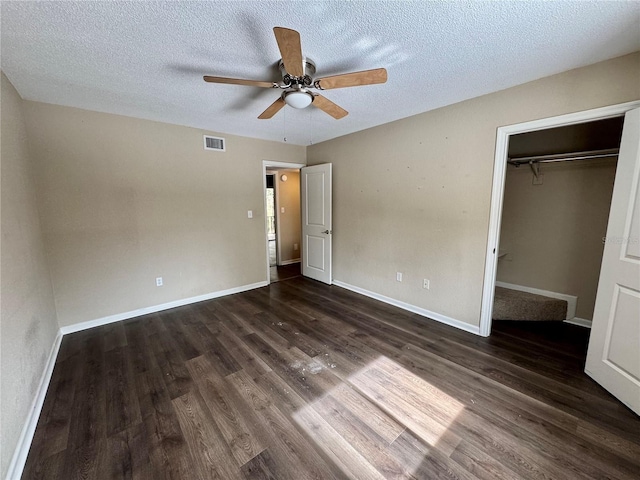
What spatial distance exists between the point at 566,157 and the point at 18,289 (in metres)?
5.00

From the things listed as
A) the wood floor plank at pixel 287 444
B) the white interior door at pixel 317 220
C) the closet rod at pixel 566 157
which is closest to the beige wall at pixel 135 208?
the white interior door at pixel 317 220

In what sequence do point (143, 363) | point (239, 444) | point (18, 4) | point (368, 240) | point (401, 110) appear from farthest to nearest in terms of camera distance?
point (368, 240), point (401, 110), point (143, 363), point (239, 444), point (18, 4)

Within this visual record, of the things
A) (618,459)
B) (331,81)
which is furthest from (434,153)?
(618,459)

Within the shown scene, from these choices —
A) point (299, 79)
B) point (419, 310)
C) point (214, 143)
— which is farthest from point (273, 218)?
point (299, 79)

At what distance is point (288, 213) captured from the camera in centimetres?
562

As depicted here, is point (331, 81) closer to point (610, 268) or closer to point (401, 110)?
point (401, 110)

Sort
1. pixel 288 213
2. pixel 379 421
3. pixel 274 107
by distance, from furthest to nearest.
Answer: pixel 288 213, pixel 274 107, pixel 379 421

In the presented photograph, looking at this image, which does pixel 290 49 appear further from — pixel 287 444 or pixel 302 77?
pixel 287 444

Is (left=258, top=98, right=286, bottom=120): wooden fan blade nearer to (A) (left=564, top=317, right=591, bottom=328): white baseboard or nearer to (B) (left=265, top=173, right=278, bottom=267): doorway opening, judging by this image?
(B) (left=265, top=173, right=278, bottom=267): doorway opening

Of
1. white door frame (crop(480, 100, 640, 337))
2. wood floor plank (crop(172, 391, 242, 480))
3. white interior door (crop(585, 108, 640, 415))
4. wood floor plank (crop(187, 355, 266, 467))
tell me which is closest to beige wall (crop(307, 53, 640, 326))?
white door frame (crop(480, 100, 640, 337))

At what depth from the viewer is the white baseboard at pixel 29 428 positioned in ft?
4.23

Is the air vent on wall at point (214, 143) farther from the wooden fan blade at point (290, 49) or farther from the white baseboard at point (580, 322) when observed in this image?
the white baseboard at point (580, 322)

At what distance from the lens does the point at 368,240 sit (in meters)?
3.67

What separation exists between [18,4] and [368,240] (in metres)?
3.48
